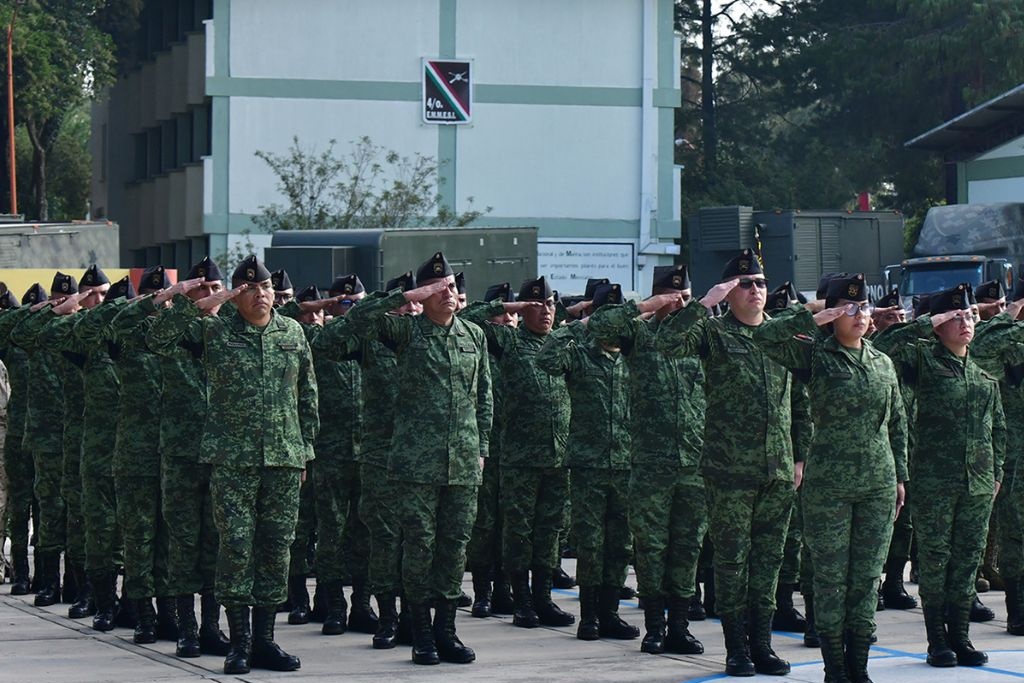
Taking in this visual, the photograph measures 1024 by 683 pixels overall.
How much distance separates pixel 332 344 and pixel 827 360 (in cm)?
267

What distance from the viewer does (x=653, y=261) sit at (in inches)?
1474

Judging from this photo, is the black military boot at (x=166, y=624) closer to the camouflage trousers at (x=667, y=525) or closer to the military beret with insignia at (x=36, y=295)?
the camouflage trousers at (x=667, y=525)

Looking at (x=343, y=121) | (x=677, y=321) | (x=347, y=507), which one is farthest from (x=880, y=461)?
(x=343, y=121)

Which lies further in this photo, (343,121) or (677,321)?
(343,121)

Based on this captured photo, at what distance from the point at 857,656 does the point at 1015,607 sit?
2349 mm

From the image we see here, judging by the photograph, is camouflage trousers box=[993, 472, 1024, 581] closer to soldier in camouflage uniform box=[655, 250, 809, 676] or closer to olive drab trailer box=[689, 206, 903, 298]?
soldier in camouflage uniform box=[655, 250, 809, 676]

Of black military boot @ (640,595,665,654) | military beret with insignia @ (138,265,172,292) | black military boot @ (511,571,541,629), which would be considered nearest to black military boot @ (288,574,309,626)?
black military boot @ (511,571,541,629)

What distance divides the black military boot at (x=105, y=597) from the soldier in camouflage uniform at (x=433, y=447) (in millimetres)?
2090

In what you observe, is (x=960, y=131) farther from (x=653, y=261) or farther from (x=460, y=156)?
(x=460, y=156)

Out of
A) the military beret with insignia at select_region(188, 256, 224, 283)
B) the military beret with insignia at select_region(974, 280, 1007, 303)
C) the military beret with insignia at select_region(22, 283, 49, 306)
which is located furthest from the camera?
the military beret with insignia at select_region(22, 283, 49, 306)

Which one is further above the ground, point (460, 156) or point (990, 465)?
point (460, 156)

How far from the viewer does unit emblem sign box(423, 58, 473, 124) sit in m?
35.7

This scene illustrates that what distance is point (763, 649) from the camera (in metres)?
9.31

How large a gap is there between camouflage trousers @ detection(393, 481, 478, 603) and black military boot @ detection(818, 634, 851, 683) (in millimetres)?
2013
